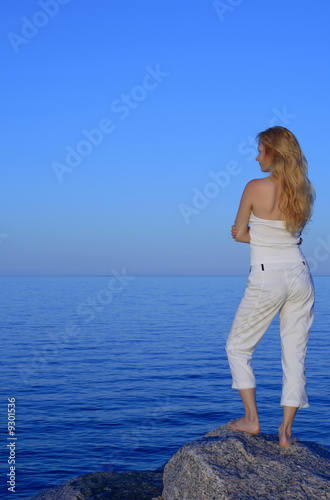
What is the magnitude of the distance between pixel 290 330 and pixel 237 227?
1255 mm

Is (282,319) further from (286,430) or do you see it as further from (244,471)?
(244,471)

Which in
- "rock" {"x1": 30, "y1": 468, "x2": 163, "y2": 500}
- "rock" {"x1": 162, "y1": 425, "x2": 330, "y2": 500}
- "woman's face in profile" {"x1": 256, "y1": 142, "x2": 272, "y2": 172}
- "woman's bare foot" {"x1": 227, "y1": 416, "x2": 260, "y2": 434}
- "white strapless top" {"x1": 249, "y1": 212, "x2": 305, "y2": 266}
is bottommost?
"rock" {"x1": 30, "y1": 468, "x2": 163, "y2": 500}

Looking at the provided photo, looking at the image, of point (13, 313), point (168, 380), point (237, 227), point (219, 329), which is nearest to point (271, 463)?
point (237, 227)

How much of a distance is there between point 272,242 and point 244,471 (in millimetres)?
2397

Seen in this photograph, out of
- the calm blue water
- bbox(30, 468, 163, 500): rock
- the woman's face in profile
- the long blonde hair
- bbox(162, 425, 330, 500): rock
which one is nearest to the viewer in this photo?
bbox(162, 425, 330, 500): rock

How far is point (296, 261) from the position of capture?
5602 millimetres

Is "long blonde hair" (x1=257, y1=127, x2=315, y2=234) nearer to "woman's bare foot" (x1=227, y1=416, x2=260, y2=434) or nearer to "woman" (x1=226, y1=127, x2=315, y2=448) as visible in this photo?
"woman" (x1=226, y1=127, x2=315, y2=448)

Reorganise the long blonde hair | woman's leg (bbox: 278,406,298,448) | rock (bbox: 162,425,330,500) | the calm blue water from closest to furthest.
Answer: rock (bbox: 162,425,330,500) → the long blonde hair → woman's leg (bbox: 278,406,298,448) → the calm blue water

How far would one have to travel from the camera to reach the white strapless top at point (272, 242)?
18.2 ft

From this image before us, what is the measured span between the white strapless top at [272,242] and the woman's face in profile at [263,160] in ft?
1.78

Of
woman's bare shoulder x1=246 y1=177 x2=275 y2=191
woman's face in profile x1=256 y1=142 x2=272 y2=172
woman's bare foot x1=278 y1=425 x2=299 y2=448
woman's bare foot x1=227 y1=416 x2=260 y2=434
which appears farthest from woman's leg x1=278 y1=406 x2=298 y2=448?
woman's face in profile x1=256 y1=142 x2=272 y2=172

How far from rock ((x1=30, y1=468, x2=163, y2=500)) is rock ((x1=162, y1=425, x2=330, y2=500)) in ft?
2.90

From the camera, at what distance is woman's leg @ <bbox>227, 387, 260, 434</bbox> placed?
5.64 meters

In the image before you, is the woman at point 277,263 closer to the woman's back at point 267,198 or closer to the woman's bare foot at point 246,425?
the woman's back at point 267,198
